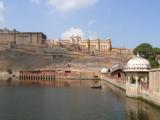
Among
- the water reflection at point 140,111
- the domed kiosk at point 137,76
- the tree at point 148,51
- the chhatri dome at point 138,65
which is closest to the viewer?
the water reflection at point 140,111

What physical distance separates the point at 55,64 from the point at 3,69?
88.6ft

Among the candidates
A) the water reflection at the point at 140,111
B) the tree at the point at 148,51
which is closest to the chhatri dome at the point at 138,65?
the water reflection at the point at 140,111

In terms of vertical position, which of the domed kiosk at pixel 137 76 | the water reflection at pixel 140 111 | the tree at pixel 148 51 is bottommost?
the water reflection at pixel 140 111

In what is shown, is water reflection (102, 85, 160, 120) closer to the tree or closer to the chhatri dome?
the chhatri dome

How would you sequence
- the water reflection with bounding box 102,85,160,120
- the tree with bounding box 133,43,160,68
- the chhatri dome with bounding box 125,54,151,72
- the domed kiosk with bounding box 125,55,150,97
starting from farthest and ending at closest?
the tree with bounding box 133,43,160,68 → the chhatri dome with bounding box 125,54,151,72 → the domed kiosk with bounding box 125,55,150,97 → the water reflection with bounding box 102,85,160,120

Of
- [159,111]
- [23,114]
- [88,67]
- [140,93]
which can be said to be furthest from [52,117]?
[88,67]

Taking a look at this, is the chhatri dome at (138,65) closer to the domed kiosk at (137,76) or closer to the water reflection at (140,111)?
the domed kiosk at (137,76)

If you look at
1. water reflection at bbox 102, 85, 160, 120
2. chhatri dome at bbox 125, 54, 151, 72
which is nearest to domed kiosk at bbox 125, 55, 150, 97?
chhatri dome at bbox 125, 54, 151, 72

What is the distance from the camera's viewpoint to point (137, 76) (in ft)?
167

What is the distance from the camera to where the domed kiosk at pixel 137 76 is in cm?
5019

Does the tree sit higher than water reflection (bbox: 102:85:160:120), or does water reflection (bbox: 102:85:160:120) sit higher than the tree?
the tree

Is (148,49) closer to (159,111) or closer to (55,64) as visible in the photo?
(159,111)

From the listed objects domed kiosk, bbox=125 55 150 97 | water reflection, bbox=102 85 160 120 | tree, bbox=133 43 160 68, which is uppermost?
tree, bbox=133 43 160 68

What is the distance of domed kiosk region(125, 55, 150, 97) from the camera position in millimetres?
50188
